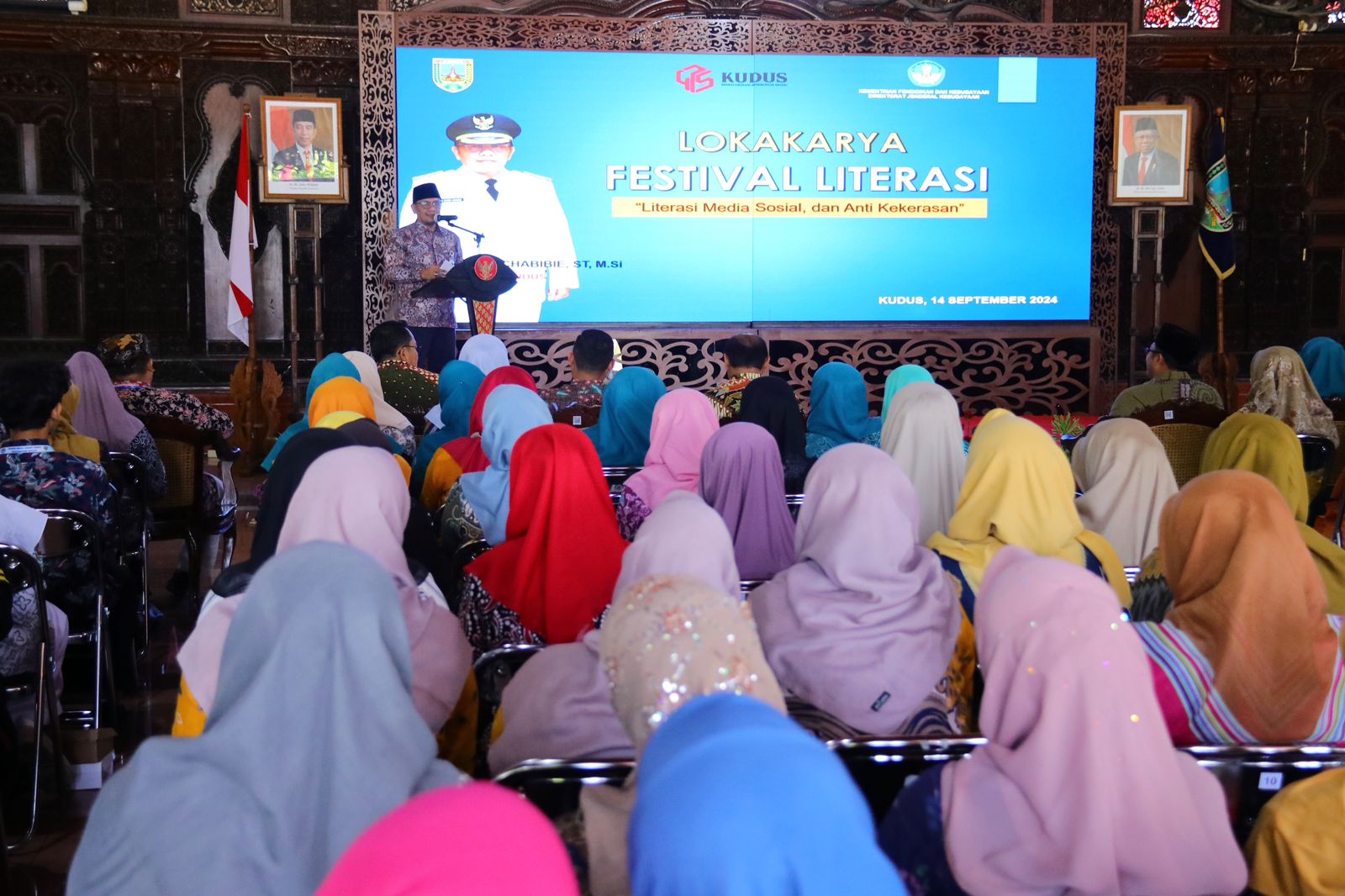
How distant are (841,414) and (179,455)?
2.43m

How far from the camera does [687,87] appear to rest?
8.04m

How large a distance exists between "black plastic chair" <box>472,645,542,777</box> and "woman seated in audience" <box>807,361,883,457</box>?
2364 millimetres

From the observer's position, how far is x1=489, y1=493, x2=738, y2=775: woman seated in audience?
1833mm

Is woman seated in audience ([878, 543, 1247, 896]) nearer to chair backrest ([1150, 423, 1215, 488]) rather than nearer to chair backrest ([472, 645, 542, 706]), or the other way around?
chair backrest ([472, 645, 542, 706])

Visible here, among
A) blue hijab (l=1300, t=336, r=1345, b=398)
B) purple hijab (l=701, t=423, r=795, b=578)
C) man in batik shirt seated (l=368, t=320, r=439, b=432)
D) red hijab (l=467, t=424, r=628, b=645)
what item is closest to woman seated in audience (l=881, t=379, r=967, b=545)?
purple hijab (l=701, t=423, r=795, b=578)

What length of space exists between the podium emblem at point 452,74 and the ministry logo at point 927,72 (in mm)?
2843

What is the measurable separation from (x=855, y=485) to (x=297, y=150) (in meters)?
6.09

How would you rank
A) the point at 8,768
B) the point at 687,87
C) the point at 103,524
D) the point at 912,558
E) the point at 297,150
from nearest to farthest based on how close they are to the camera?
the point at 912,558 → the point at 8,768 → the point at 103,524 → the point at 297,150 → the point at 687,87

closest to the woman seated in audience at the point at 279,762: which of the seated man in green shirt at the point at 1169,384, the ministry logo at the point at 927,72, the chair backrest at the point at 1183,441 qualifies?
the chair backrest at the point at 1183,441

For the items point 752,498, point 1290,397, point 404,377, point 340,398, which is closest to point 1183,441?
point 1290,397

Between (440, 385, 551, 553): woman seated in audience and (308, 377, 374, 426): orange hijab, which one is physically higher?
(308, 377, 374, 426): orange hijab

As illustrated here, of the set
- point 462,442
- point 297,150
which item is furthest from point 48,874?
point 297,150

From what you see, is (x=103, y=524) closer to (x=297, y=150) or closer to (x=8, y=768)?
(x=8, y=768)

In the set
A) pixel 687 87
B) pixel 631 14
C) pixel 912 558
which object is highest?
pixel 631 14
